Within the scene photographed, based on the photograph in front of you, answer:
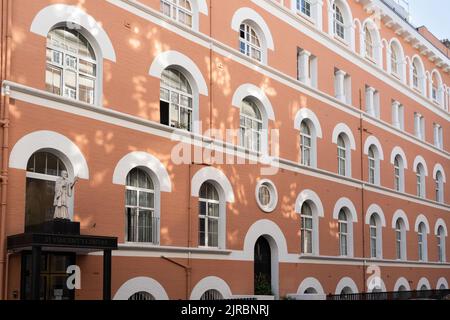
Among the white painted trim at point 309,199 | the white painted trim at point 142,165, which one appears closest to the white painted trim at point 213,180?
the white painted trim at point 142,165

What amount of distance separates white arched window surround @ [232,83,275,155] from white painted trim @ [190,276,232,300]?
17.8 feet

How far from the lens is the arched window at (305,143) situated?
27.1 m

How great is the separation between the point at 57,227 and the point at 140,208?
13.3ft

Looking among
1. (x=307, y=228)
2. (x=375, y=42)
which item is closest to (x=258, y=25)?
(x=307, y=228)

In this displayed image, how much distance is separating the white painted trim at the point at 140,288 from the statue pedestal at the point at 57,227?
109 inches

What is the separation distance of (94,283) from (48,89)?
519 centimetres

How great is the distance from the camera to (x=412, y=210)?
3697cm

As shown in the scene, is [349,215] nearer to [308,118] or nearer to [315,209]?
[315,209]

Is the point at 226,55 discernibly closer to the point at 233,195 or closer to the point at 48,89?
the point at 233,195

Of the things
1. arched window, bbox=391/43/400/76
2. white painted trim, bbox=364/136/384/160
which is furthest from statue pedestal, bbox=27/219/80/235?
arched window, bbox=391/43/400/76

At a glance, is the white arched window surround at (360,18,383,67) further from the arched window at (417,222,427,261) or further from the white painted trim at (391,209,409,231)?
the arched window at (417,222,427,261)

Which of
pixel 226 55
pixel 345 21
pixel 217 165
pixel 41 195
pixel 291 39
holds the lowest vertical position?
pixel 41 195

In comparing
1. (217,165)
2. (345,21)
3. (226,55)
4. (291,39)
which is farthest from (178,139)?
(345,21)

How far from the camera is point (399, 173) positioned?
3659 cm
